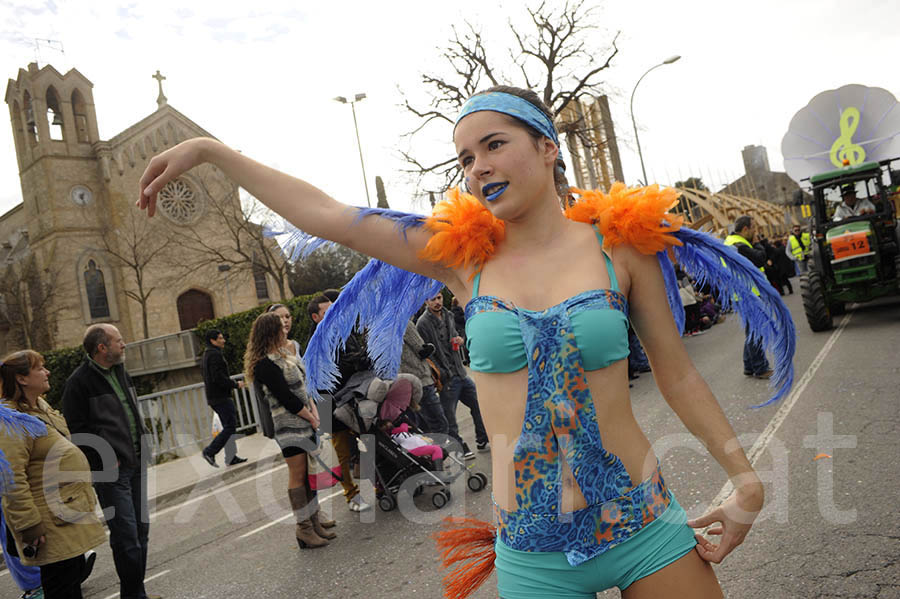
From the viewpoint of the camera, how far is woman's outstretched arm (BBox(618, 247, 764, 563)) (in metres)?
1.65

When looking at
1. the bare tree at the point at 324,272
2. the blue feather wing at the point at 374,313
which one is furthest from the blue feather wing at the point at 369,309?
the bare tree at the point at 324,272

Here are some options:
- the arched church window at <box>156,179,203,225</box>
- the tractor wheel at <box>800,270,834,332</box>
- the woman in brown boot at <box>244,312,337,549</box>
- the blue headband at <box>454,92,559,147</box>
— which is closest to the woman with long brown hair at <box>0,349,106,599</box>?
the woman in brown boot at <box>244,312,337,549</box>

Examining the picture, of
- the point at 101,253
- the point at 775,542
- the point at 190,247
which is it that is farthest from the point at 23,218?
the point at 775,542

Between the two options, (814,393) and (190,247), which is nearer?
(814,393)

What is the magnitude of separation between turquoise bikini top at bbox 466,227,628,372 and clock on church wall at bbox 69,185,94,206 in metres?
40.3

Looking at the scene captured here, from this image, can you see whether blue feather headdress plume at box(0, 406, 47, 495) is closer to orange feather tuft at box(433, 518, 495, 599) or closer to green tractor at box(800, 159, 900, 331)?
orange feather tuft at box(433, 518, 495, 599)

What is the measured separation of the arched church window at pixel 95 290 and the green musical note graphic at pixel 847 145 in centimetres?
3465

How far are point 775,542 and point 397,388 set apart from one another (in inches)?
130

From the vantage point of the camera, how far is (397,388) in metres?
6.09

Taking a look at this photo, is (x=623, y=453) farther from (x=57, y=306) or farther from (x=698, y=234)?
(x=57, y=306)

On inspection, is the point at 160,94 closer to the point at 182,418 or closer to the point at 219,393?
the point at 182,418

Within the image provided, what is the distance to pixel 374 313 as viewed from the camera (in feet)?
7.11

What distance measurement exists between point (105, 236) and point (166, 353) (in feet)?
36.7

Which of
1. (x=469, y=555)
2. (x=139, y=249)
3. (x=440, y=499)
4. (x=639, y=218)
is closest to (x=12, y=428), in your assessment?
(x=440, y=499)
